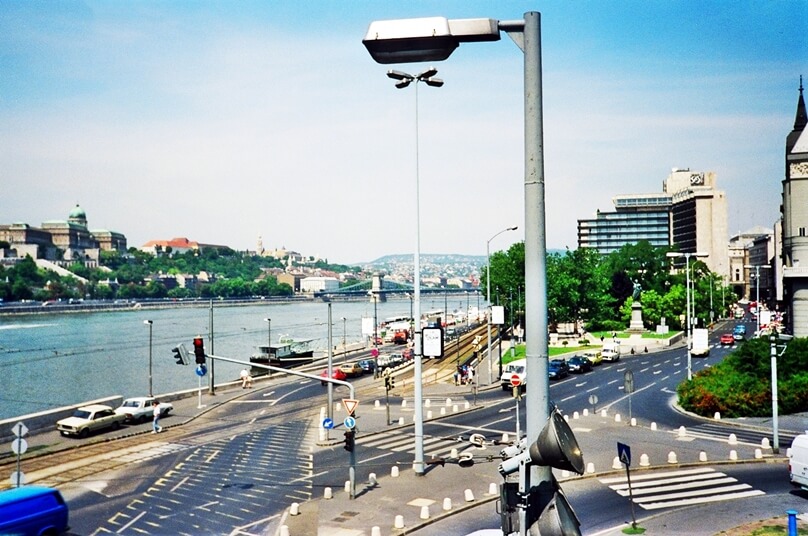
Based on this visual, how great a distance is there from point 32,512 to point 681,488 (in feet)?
67.5

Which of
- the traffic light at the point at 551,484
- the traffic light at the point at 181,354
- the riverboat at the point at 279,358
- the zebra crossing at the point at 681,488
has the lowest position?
the riverboat at the point at 279,358

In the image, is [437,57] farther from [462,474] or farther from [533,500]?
[462,474]

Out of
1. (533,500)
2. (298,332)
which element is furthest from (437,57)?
(298,332)

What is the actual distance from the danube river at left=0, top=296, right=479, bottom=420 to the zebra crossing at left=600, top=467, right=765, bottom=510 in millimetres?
48550

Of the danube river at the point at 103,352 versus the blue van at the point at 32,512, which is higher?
the blue van at the point at 32,512

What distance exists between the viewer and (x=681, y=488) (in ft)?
81.9

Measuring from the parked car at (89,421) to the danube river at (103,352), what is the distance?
91.5 feet

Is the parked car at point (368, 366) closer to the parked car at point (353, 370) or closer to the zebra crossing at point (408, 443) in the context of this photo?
the parked car at point (353, 370)

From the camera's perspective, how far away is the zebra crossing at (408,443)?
31.8 metres

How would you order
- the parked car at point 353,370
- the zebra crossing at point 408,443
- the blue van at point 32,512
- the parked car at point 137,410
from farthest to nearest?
the parked car at point 353,370
the parked car at point 137,410
the zebra crossing at point 408,443
the blue van at point 32,512

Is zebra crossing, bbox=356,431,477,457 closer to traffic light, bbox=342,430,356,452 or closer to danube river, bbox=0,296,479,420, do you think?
traffic light, bbox=342,430,356,452

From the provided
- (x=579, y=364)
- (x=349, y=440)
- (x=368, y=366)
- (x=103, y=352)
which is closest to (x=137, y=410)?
(x=349, y=440)

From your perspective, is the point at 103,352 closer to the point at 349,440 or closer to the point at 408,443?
the point at 408,443

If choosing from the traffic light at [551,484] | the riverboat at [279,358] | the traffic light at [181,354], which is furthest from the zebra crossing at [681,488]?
the riverboat at [279,358]
